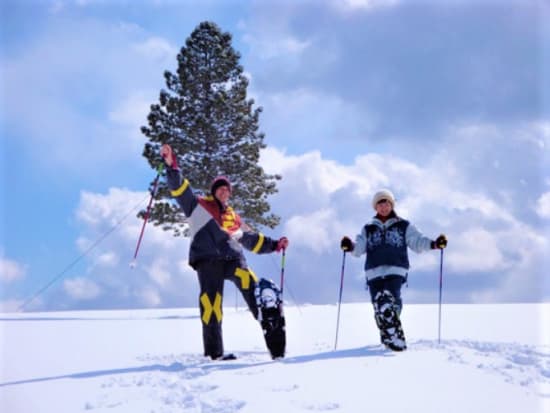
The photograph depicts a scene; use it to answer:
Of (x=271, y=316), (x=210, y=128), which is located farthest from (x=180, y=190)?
(x=210, y=128)

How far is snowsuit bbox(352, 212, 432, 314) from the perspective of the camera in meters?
6.76

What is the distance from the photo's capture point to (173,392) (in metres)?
4.26

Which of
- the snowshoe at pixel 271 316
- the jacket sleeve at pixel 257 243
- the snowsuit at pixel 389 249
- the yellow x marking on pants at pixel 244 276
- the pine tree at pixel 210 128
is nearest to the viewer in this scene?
the snowshoe at pixel 271 316

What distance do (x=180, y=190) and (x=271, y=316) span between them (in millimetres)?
1806

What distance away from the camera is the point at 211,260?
6273 mm

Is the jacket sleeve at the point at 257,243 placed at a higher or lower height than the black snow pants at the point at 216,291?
higher

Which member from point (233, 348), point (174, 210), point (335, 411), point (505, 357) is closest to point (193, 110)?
point (174, 210)

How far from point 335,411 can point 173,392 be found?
1.42 m

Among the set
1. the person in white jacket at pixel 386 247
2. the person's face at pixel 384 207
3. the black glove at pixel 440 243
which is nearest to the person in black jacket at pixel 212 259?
the person in white jacket at pixel 386 247

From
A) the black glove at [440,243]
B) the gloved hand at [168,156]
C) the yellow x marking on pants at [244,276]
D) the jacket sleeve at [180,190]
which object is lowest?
the yellow x marking on pants at [244,276]

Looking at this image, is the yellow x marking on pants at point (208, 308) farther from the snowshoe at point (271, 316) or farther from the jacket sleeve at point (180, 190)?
the jacket sleeve at point (180, 190)

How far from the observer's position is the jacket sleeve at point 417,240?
6.93 meters

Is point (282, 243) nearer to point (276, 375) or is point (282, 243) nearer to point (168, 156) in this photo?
point (168, 156)

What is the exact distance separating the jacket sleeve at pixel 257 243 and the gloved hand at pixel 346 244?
2.93 ft
